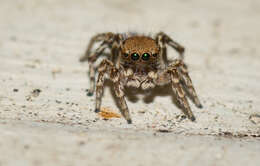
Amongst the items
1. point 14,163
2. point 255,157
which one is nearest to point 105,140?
point 14,163

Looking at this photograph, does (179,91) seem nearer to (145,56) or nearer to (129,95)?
(145,56)

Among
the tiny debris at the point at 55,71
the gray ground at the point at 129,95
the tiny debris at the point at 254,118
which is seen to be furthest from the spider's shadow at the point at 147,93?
the tiny debris at the point at 254,118

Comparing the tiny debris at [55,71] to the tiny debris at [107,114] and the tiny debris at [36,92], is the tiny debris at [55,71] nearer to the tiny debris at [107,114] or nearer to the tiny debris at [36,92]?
the tiny debris at [36,92]

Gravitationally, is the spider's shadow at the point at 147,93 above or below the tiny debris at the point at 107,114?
above

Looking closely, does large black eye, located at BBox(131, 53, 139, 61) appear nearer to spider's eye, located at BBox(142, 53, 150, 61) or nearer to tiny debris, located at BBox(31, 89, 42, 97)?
spider's eye, located at BBox(142, 53, 150, 61)

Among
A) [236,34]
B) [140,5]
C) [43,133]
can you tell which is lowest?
[43,133]

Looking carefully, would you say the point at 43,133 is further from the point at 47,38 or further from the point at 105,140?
the point at 47,38

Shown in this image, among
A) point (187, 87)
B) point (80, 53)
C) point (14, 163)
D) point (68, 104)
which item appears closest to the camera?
point (14, 163)
